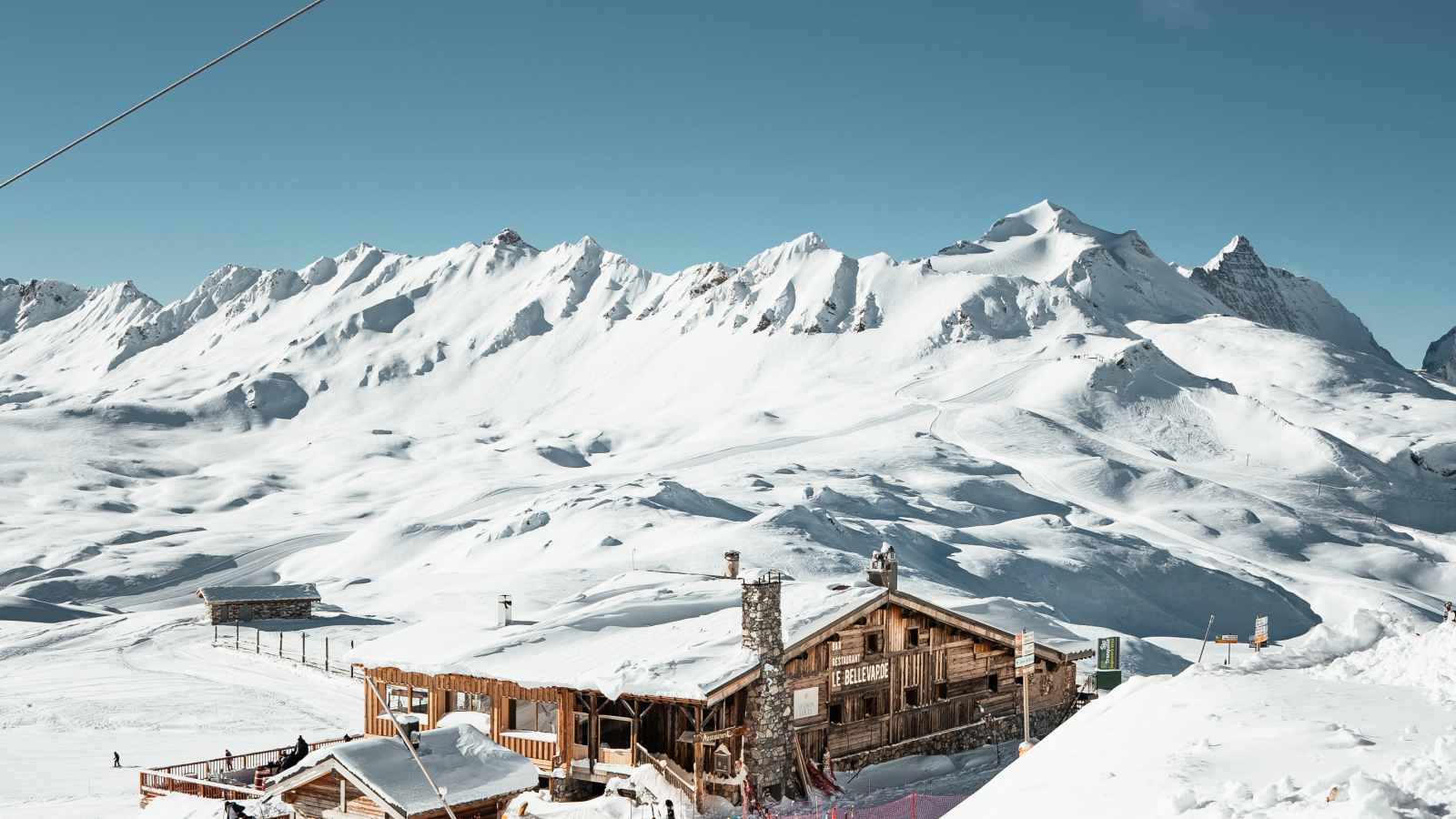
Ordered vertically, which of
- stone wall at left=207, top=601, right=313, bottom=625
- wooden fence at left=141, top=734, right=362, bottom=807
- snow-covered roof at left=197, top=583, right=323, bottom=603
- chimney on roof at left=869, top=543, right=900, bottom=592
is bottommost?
wooden fence at left=141, top=734, right=362, bottom=807

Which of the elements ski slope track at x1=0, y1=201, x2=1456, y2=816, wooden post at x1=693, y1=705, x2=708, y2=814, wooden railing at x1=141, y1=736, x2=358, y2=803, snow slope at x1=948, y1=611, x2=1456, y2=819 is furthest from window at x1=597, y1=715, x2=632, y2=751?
snow slope at x1=948, y1=611, x2=1456, y2=819

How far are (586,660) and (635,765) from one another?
2.49m

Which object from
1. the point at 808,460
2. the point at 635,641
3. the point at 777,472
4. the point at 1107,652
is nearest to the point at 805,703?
the point at 635,641

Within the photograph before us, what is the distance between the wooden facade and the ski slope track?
2.63 meters

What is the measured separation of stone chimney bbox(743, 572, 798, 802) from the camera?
2302 centimetres

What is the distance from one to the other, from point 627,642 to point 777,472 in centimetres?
6697

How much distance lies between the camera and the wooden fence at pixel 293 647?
151 feet

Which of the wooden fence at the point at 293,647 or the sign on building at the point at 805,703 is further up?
the sign on building at the point at 805,703

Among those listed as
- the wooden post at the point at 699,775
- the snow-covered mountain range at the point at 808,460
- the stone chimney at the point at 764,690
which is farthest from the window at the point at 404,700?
the snow-covered mountain range at the point at 808,460

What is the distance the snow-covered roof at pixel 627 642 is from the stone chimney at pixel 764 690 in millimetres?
443

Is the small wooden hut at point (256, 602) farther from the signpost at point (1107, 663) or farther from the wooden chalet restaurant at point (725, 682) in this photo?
the signpost at point (1107, 663)

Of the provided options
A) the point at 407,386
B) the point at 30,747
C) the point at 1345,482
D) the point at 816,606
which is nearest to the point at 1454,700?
the point at 816,606

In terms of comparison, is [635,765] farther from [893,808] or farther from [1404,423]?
[1404,423]

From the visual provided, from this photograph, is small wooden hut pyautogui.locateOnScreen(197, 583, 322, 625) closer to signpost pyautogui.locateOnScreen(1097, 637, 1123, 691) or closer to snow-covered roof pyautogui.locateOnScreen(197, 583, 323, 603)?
snow-covered roof pyautogui.locateOnScreen(197, 583, 323, 603)
